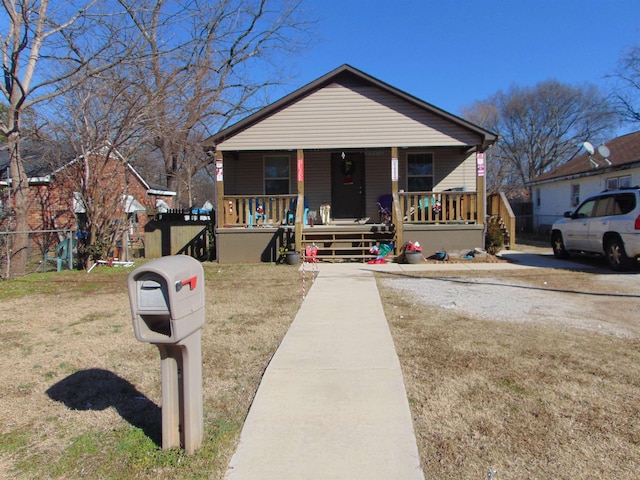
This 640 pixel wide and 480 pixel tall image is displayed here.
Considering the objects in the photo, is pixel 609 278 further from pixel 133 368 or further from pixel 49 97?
pixel 49 97

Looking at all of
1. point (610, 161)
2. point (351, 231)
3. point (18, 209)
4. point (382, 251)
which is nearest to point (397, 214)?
point (382, 251)

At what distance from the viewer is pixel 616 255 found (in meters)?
10.6

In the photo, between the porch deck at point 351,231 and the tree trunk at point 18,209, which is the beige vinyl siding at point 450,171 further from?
the tree trunk at point 18,209

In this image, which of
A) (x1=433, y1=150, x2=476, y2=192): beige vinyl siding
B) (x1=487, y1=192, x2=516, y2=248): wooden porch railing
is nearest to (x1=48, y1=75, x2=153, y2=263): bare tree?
(x1=433, y1=150, x2=476, y2=192): beige vinyl siding

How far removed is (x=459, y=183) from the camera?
15625mm

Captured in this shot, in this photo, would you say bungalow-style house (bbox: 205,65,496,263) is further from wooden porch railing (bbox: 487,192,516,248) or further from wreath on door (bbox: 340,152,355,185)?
wreath on door (bbox: 340,152,355,185)

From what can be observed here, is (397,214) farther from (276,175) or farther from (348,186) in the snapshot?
(276,175)

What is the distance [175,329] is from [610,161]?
22.0 metres

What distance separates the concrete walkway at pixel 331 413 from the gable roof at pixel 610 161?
56.6 feet

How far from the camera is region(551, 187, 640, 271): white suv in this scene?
1003 centimetres

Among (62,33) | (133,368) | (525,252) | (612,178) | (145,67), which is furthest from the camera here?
(612,178)

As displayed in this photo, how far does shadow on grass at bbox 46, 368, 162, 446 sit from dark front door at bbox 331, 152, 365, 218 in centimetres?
1175

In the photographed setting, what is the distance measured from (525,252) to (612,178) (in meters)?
7.93

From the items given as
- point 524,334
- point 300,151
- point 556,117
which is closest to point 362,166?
point 300,151
